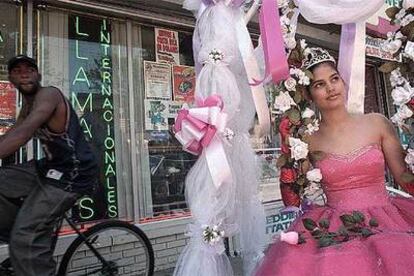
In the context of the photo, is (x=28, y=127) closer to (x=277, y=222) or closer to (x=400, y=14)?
(x=277, y=222)

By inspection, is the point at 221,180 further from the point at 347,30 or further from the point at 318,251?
the point at 347,30

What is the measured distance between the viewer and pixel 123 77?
487 centimetres

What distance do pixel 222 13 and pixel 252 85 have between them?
39 cm

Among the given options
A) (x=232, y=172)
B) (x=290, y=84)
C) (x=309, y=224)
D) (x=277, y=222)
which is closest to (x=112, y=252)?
(x=277, y=222)

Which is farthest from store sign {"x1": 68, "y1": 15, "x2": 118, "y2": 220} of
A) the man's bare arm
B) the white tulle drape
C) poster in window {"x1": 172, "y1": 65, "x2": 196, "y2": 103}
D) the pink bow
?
the pink bow

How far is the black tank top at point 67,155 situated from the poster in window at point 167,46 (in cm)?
251

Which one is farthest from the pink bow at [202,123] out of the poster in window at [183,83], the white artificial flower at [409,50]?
the poster in window at [183,83]

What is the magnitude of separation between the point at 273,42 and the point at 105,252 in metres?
2.64

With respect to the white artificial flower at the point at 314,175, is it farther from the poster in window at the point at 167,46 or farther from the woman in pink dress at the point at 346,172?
the poster in window at the point at 167,46

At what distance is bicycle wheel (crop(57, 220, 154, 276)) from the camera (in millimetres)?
3211

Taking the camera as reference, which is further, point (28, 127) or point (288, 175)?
point (28, 127)

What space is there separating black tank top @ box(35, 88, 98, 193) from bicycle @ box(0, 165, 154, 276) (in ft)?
0.96

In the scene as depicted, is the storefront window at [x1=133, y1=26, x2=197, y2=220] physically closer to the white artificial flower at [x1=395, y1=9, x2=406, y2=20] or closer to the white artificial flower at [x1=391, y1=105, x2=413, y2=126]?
the white artificial flower at [x1=391, y1=105, x2=413, y2=126]

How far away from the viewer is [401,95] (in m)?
Answer: 1.88
